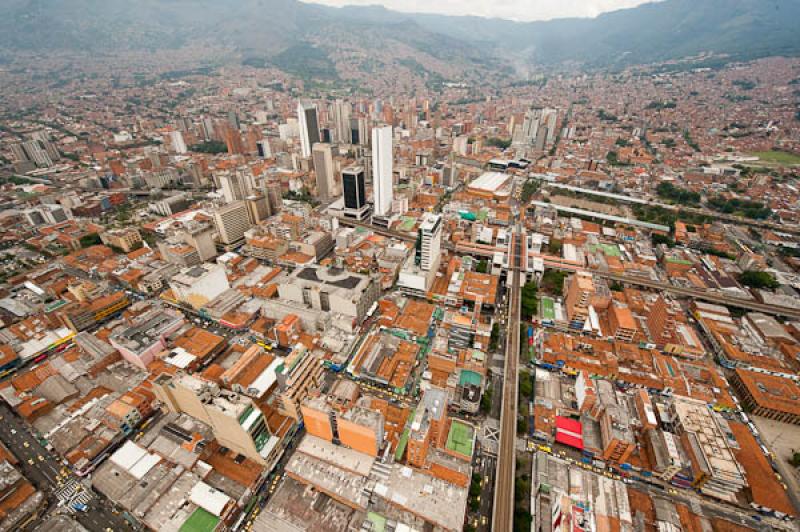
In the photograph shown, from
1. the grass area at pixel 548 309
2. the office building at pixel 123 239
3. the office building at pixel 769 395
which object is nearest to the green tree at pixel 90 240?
the office building at pixel 123 239

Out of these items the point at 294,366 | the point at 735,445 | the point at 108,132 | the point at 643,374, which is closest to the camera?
the point at 735,445

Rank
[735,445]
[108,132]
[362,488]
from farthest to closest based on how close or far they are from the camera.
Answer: [108,132] < [735,445] < [362,488]

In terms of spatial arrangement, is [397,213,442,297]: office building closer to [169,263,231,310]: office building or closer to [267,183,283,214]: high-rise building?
[169,263,231,310]: office building

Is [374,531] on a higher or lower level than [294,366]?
lower

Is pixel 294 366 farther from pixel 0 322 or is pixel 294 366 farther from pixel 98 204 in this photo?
pixel 98 204

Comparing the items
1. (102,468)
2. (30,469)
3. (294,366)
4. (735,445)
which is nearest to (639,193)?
(735,445)

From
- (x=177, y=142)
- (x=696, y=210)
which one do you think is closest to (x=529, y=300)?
(x=696, y=210)
